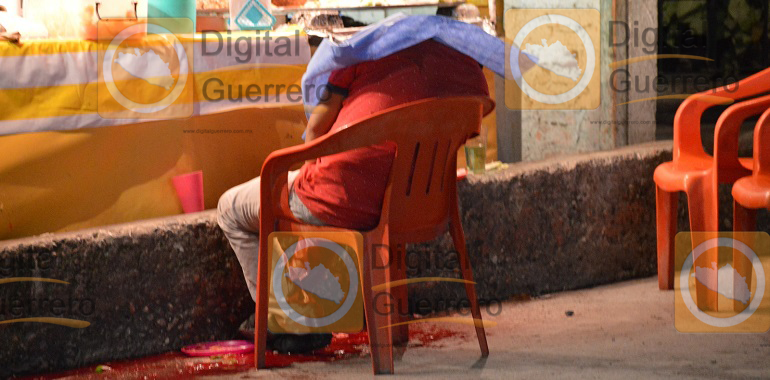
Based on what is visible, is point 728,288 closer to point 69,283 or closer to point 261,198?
point 261,198

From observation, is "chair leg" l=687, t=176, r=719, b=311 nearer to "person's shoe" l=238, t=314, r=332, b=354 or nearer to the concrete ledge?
the concrete ledge

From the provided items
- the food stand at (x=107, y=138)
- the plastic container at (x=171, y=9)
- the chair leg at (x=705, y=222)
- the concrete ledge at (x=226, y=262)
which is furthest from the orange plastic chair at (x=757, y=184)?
the plastic container at (x=171, y=9)

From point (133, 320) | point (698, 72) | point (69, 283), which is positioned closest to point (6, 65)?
point (69, 283)

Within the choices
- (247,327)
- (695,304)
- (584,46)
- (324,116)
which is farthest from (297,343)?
(584,46)

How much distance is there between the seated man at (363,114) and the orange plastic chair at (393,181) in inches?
1.8

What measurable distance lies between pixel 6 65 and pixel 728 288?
2.83 metres

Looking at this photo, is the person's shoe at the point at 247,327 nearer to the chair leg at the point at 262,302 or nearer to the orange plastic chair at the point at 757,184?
the chair leg at the point at 262,302

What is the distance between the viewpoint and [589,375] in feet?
9.55

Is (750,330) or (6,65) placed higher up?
(6,65)

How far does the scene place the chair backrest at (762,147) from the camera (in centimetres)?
332

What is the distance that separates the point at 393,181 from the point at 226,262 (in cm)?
82

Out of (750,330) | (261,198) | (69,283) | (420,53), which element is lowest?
(750,330)

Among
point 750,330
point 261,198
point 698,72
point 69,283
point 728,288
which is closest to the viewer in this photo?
point 261,198

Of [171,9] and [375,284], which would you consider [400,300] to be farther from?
[171,9]
